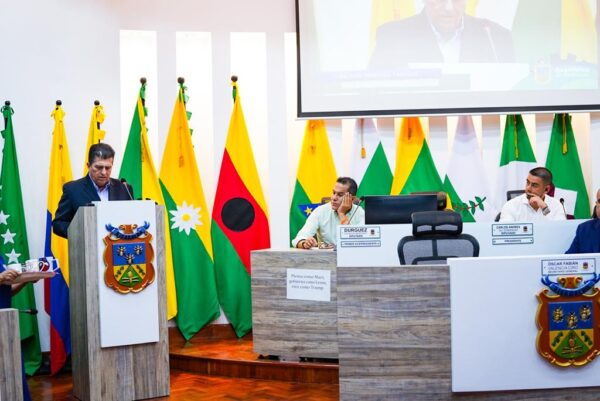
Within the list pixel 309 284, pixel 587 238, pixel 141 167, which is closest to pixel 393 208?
pixel 309 284

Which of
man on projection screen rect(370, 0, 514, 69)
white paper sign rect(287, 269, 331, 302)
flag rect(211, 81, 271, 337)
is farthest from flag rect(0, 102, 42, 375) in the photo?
man on projection screen rect(370, 0, 514, 69)

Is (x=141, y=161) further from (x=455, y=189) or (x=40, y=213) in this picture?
(x=455, y=189)

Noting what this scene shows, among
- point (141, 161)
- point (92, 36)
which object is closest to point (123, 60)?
point (92, 36)

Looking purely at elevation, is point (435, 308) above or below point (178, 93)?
below

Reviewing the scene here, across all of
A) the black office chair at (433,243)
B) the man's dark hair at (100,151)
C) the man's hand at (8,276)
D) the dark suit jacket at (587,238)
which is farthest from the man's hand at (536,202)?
the man's hand at (8,276)

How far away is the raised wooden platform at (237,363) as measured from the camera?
14.7 feet

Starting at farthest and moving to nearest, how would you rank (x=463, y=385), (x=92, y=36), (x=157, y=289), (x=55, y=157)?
1. (x=92, y=36)
2. (x=55, y=157)
3. (x=157, y=289)
4. (x=463, y=385)

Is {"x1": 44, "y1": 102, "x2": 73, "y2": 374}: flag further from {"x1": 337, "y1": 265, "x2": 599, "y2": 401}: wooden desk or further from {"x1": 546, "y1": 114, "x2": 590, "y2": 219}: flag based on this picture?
{"x1": 546, "y1": 114, "x2": 590, "y2": 219}: flag

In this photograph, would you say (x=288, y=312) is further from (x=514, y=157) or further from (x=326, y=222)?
(x=514, y=157)

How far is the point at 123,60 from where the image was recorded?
19.7 ft

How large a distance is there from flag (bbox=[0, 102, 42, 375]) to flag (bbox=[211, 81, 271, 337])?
4.63 ft

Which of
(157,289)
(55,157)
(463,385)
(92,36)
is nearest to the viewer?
(463,385)

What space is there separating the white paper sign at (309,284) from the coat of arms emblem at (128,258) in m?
0.88

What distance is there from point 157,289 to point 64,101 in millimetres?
2087
